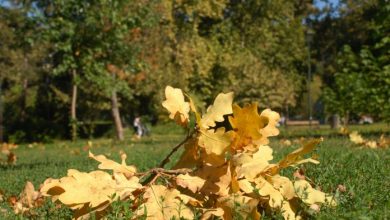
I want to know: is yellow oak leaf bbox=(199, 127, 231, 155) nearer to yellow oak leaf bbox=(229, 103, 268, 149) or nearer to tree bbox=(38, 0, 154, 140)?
yellow oak leaf bbox=(229, 103, 268, 149)

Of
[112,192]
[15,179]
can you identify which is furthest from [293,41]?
[112,192]

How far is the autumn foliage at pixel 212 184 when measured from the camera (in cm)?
264

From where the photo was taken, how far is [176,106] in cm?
296

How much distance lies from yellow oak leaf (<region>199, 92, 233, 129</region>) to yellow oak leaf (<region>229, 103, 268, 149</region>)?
61 mm

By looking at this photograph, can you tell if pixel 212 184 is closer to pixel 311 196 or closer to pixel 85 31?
pixel 311 196

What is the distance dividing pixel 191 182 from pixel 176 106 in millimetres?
406

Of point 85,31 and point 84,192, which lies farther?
point 85,31

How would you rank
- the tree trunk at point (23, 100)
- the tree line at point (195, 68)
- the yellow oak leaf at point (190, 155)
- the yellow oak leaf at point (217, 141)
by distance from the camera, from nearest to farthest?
the yellow oak leaf at point (217, 141) < the yellow oak leaf at point (190, 155) < the tree line at point (195, 68) < the tree trunk at point (23, 100)

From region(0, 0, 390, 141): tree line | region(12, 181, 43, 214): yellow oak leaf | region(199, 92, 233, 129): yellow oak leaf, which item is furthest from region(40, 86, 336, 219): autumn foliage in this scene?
region(0, 0, 390, 141): tree line

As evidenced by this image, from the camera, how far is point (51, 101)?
3847cm

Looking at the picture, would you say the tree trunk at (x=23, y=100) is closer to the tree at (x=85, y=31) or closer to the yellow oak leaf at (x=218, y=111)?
the tree at (x=85, y=31)

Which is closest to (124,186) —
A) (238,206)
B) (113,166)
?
(113,166)

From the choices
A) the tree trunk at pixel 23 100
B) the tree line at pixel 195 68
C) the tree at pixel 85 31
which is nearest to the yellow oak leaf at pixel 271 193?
the tree at pixel 85 31

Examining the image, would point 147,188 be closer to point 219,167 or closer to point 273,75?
point 219,167
